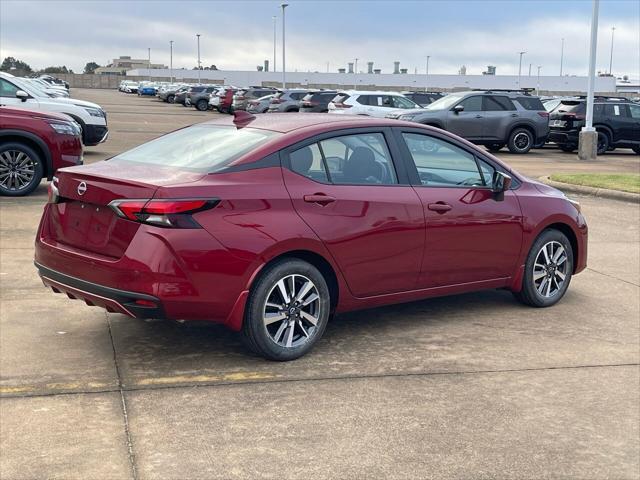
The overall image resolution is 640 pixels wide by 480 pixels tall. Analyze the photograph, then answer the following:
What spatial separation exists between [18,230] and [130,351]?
15.7 ft

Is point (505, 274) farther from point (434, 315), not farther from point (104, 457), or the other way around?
point (104, 457)

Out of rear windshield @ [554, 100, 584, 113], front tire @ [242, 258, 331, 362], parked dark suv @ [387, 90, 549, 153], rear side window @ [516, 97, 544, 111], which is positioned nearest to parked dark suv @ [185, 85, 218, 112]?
parked dark suv @ [387, 90, 549, 153]

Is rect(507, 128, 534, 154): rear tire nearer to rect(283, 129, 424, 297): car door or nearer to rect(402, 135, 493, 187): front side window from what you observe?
rect(402, 135, 493, 187): front side window

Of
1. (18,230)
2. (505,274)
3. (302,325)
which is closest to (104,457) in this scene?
(302,325)

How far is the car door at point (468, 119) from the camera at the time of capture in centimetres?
2395

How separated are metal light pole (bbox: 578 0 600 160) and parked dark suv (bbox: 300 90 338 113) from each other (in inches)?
467

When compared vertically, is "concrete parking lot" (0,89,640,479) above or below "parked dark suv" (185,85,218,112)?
below

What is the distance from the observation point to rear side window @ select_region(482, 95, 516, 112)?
24.7 metres

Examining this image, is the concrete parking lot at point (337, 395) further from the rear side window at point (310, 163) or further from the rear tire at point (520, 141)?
the rear tire at point (520, 141)

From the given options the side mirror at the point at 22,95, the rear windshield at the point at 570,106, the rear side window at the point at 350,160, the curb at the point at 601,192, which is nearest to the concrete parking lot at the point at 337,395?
the rear side window at the point at 350,160

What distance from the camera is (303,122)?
601 cm

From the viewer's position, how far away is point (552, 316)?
6887 mm

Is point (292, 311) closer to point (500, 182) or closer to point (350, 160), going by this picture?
point (350, 160)

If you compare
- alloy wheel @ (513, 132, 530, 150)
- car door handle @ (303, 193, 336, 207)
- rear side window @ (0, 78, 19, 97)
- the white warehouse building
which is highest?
the white warehouse building
